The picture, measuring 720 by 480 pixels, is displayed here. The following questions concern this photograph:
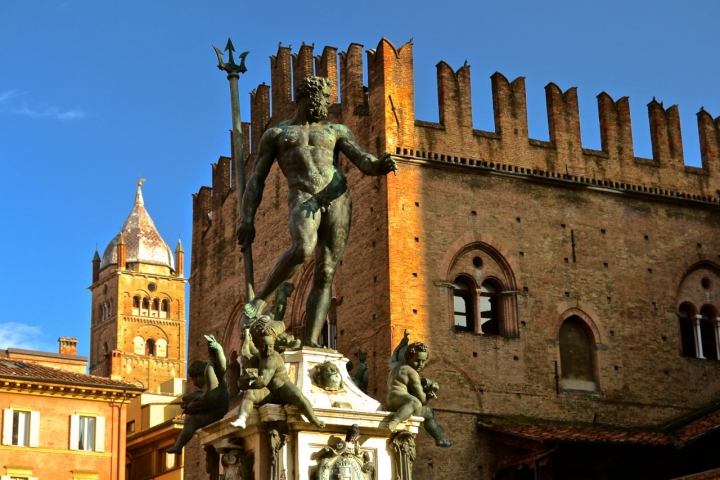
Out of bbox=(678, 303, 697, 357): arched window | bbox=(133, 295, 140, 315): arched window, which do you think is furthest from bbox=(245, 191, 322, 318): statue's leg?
bbox=(133, 295, 140, 315): arched window

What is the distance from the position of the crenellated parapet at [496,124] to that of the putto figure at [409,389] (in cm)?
1717

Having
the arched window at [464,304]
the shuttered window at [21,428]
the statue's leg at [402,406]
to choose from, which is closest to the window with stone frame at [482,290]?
the arched window at [464,304]

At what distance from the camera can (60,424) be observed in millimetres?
34906

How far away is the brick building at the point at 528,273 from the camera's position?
82.5ft

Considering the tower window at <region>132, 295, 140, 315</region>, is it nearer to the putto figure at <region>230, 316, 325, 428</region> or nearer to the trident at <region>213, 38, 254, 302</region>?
the trident at <region>213, 38, 254, 302</region>

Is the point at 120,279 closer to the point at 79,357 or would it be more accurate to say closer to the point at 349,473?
the point at 79,357

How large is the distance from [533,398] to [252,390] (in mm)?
18293

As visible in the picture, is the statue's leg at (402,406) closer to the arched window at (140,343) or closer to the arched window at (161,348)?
the arched window at (161,348)

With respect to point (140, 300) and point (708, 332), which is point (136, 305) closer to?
point (140, 300)

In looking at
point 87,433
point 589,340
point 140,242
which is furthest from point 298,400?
point 140,242

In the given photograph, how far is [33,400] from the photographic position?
34656 millimetres

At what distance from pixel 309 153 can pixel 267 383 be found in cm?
176

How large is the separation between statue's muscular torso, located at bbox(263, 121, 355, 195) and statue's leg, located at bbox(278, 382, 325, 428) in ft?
4.96

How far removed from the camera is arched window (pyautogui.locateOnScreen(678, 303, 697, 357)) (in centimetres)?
2812
